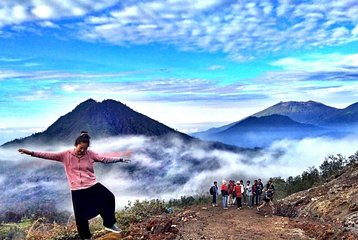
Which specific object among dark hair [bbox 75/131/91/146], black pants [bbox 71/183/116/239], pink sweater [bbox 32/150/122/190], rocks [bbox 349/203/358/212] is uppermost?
dark hair [bbox 75/131/91/146]

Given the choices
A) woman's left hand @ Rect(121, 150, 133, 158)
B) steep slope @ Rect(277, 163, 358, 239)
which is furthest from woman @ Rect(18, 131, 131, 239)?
steep slope @ Rect(277, 163, 358, 239)

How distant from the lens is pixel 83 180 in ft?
29.6

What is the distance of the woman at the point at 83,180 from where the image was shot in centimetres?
895

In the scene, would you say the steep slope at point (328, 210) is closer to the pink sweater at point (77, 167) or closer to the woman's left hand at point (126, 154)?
the woman's left hand at point (126, 154)

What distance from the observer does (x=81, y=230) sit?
9.41 m

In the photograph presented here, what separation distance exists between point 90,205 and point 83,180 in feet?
1.92

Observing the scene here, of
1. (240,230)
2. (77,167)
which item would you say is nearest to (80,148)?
(77,167)

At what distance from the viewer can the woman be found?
8945 mm

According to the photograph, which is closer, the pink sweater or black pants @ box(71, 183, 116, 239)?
the pink sweater

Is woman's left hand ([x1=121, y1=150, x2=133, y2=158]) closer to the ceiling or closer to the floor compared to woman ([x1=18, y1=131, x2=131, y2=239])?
closer to the ceiling

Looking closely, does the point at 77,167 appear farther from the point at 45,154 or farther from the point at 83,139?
the point at 45,154

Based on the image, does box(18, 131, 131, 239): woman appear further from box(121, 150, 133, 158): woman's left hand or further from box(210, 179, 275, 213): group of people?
box(210, 179, 275, 213): group of people

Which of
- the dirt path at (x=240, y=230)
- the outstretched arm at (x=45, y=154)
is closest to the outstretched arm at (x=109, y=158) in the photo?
the outstretched arm at (x=45, y=154)

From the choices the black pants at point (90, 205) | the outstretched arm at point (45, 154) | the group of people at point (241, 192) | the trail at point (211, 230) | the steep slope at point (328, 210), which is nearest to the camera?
the outstretched arm at point (45, 154)
